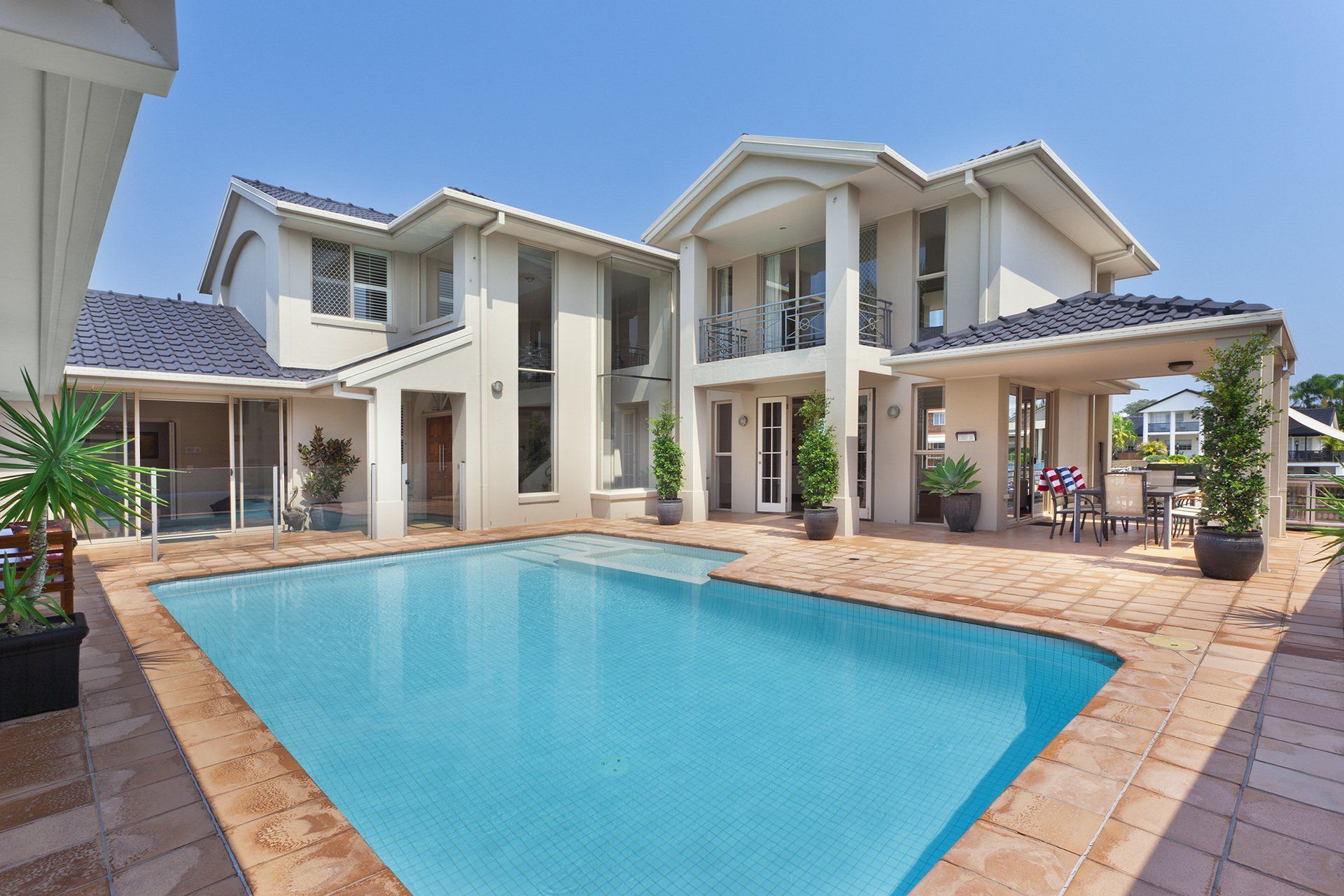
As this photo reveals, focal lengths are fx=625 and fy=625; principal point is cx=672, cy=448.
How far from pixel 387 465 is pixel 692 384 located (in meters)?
5.86

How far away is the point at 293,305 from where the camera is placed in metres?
11.8

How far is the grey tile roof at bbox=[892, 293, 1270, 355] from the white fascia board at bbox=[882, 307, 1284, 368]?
113mm

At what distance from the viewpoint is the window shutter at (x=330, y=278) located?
39.9ft

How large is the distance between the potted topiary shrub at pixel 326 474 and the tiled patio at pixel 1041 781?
4941 millimetres

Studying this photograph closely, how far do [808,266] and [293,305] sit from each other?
10081 mm

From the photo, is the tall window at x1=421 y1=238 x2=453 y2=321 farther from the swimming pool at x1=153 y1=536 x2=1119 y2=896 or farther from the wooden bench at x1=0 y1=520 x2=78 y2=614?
the wooden bench at x1=0 y1=520 x2=78 y2=614

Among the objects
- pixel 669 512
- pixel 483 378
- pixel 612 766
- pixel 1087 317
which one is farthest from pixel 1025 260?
pixel 612 766

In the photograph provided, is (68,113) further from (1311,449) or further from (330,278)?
(1311,449)

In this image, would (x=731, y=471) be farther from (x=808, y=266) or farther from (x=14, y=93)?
(x=14, y=93)

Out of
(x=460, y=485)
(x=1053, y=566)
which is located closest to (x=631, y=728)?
(x=1053, y=566)

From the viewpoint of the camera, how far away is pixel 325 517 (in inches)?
428

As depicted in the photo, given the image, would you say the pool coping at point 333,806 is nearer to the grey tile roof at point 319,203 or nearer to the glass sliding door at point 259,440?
the glass sliding door at point 259,440

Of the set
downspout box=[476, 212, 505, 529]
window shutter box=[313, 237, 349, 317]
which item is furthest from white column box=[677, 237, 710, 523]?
window shutter box=[313, 237, 349, 317]

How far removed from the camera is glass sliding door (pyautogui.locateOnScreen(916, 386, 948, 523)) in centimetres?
1145
